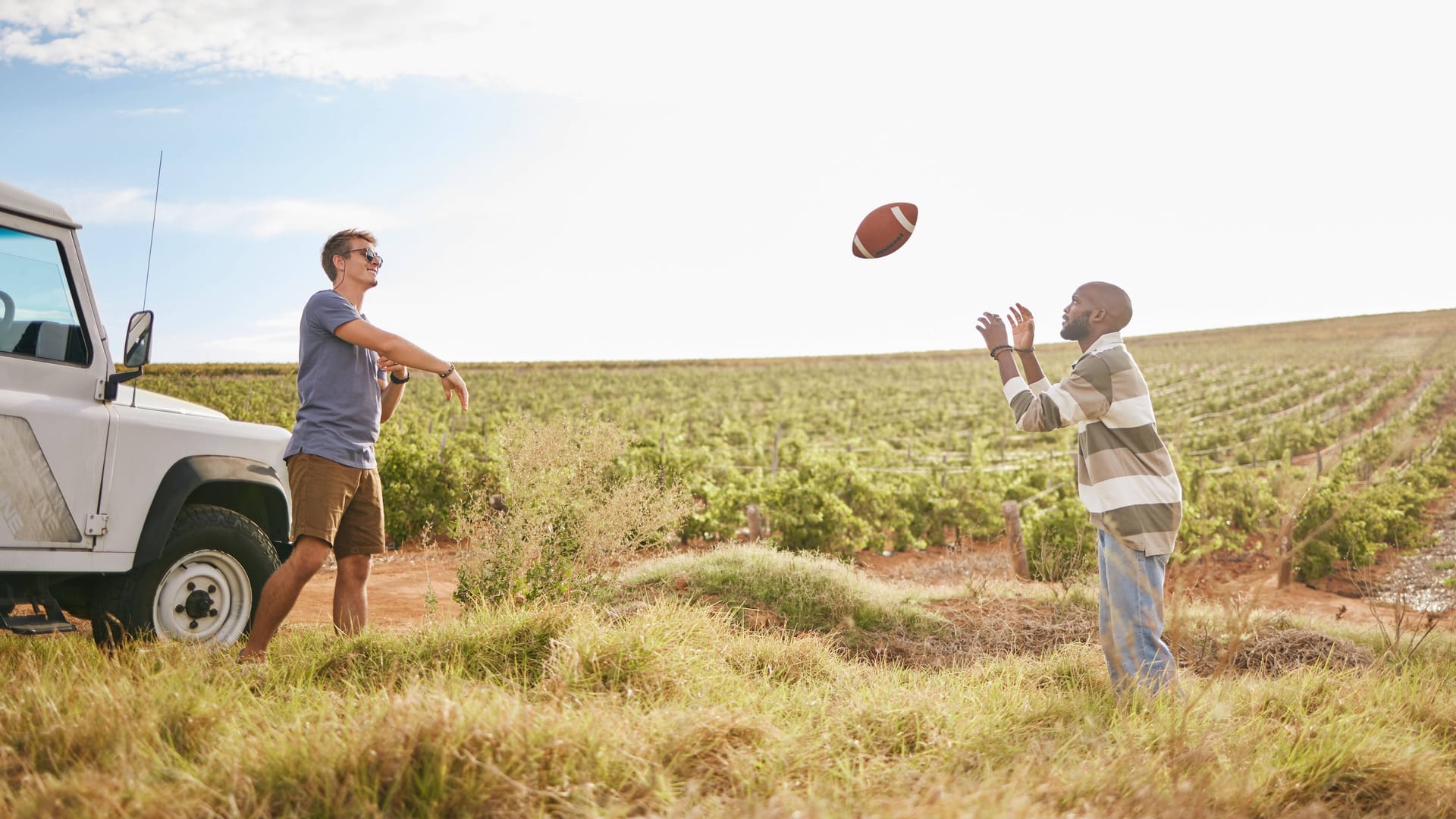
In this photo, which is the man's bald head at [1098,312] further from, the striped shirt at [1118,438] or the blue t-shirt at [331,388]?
the blue t-shirt at [331,388]

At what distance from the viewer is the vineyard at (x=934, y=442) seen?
441 inches

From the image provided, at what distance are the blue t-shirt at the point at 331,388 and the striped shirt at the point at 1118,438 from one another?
287cm

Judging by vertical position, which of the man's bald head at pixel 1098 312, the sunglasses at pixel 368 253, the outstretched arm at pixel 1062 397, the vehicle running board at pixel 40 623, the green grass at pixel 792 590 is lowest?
the green grass at pixel 792 590

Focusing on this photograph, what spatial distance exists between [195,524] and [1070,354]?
2666 inches

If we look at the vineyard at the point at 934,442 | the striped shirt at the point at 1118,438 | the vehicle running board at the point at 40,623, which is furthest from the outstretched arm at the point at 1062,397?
the vehicle running board at the point at 40,623

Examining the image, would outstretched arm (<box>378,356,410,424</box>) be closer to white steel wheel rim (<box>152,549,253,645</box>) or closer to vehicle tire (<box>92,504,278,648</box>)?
vehicle tire (<box>92,504,278,648</box>)

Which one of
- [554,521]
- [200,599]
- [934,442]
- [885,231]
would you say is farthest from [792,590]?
[934,442]

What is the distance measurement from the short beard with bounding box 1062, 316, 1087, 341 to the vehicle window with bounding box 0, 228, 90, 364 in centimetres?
443

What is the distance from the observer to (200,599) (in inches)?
166

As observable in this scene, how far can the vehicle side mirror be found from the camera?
3.90m

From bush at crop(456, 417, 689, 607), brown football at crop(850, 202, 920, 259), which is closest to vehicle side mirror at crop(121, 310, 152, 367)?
bush at crop(456, 417, 689, 607)

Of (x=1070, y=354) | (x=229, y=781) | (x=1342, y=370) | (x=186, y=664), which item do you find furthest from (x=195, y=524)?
(x=1070, y=354)

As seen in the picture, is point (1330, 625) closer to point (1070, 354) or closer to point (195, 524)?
point (195, 524)

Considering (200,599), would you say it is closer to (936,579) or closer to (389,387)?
(389,387)
